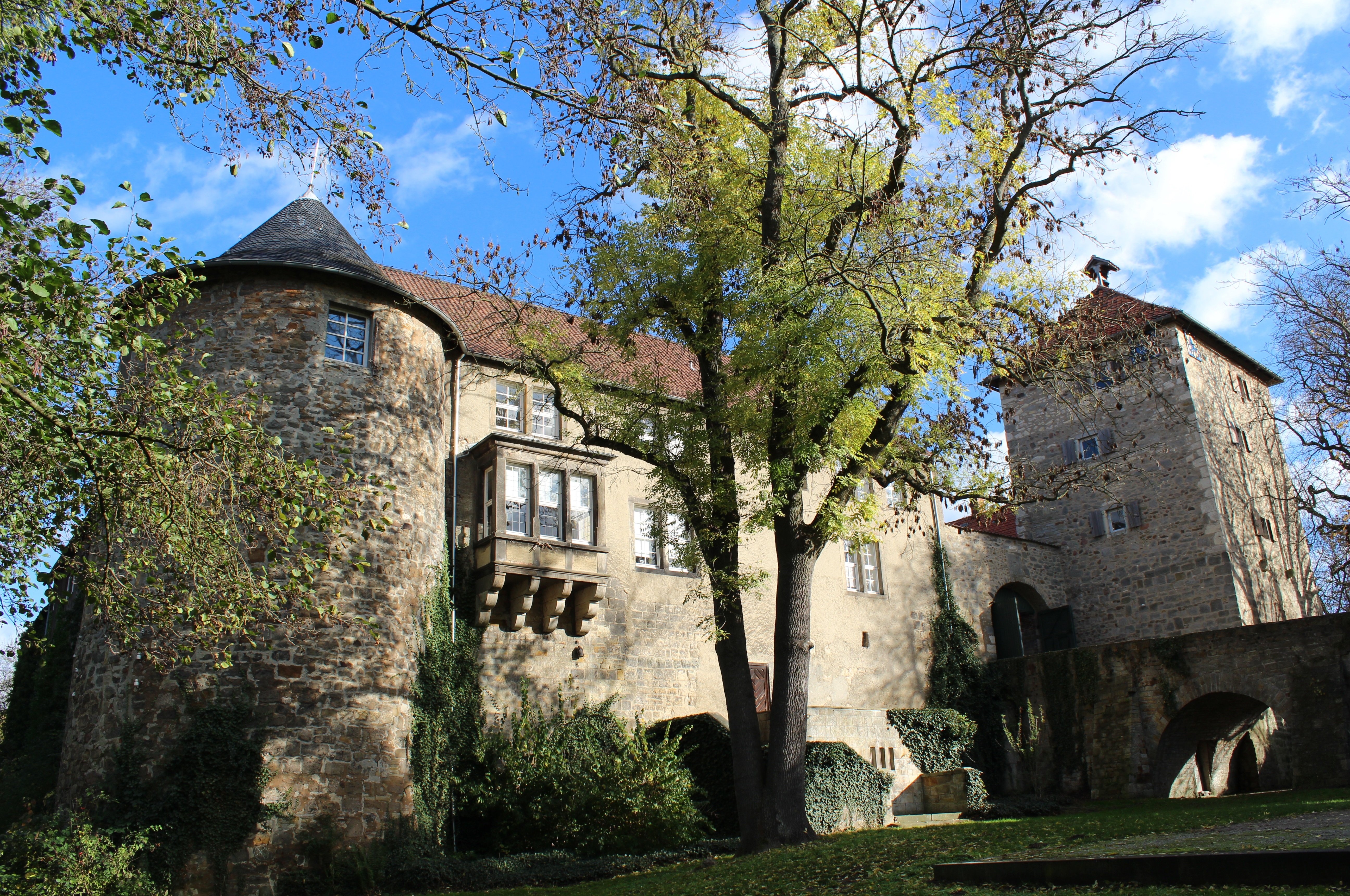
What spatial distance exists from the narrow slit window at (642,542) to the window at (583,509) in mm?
1438

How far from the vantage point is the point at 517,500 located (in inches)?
703

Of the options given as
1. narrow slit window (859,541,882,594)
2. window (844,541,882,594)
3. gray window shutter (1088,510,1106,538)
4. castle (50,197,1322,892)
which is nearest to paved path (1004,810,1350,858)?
castle (50,197,1322,892)

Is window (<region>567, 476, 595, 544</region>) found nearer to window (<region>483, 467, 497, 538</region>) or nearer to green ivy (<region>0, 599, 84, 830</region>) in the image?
window (<region>483, 467, 497, 538</region>)

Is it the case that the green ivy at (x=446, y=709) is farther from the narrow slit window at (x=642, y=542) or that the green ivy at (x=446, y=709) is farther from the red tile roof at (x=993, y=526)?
the red tile roof at (x=993, y=526)

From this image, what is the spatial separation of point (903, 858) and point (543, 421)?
12.2 m

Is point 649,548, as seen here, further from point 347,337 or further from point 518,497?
point 347,337

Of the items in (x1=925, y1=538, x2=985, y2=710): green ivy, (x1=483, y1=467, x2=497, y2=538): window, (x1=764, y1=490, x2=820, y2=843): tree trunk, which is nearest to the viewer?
(x1=764, y1=490, x2=820, y2=843): tree trunk

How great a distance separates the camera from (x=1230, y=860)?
579cm

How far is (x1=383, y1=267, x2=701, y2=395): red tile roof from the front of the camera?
1350cm

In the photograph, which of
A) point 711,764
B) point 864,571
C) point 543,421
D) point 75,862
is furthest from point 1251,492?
point 75,862

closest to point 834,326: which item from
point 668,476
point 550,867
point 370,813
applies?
point 668,476

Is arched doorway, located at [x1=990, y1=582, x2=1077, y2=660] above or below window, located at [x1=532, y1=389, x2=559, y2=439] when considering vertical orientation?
below

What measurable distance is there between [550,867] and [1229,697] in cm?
1535

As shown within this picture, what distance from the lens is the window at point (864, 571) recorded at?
2356 centimetres
